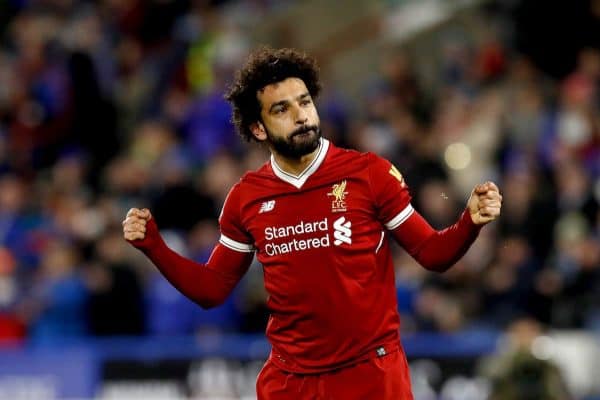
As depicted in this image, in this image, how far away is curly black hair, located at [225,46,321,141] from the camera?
605 centimetres

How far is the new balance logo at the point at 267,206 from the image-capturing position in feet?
19.9

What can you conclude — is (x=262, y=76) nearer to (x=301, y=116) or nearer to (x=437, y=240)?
(x=301, y=116)

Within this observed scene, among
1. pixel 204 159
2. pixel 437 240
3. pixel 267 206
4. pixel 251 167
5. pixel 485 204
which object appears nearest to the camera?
pixel 485 204

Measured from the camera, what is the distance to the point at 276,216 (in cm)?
602

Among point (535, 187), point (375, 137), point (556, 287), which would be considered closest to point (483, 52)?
point (375, 137)

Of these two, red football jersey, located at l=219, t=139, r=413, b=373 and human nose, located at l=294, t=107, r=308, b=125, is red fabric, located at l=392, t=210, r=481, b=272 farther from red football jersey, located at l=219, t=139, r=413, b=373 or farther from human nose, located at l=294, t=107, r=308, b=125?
human nose, located at l=294, t=107, r=308, b=125

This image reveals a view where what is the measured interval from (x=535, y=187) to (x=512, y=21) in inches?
110

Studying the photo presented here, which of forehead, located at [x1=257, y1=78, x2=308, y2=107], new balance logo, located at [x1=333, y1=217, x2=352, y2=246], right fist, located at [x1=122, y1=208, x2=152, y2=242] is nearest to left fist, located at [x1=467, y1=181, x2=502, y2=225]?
new balance logo, located at [x1=333, y1=217, x2=352, y2=246]

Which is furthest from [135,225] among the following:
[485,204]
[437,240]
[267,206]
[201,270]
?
[485,204]

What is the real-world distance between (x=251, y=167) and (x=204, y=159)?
1.35 metres

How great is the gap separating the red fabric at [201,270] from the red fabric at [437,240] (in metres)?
0.75

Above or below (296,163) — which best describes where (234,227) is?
below

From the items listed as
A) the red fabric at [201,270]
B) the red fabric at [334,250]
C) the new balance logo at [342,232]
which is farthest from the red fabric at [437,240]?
the red fabric at [201,270]

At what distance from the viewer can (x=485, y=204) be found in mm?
5637
